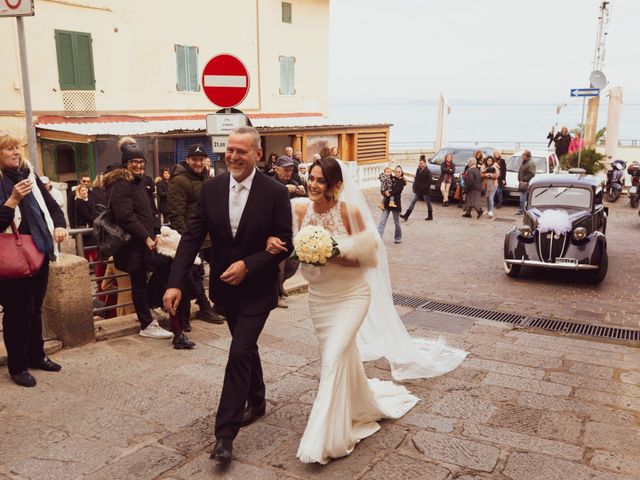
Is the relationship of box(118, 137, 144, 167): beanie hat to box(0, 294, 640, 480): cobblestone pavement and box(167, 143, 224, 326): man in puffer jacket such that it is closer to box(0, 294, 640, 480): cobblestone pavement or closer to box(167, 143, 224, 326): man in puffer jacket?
box(167, 143, 224, 326): man in puffer jacket

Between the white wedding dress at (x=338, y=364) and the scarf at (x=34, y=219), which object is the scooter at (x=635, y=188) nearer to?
the white wedding dress at (x=338, y=364)

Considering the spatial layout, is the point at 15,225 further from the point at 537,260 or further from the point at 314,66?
the point at 314,66

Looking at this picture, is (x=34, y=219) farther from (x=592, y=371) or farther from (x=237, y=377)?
(x=592, y=371)

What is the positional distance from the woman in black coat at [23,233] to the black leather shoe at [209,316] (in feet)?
7.05

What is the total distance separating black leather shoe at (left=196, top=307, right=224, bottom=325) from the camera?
720cm

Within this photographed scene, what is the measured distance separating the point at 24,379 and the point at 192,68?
17.4m

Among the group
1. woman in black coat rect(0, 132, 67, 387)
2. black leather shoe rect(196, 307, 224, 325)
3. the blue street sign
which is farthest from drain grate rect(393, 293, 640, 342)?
the blue street sign

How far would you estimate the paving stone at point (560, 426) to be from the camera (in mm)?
4504

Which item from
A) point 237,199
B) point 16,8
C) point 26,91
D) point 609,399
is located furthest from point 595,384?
point 16,8

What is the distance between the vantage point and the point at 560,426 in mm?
4680

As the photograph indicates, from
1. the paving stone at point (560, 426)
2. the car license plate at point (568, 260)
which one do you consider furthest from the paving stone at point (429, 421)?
the car license plate at point (568, 260)

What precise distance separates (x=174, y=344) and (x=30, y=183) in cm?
221

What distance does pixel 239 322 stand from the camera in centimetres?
419

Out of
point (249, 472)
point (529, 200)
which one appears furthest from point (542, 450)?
point (529, 200)
